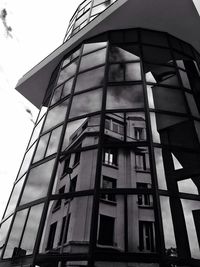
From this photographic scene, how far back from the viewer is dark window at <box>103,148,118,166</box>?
25.3 ft

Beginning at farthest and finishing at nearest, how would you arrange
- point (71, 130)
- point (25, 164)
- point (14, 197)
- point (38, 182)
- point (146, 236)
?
point (25, 164), point (14, 197), point (71, 130), point (38, 182), point (146, 236)

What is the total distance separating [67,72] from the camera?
12.5 meters

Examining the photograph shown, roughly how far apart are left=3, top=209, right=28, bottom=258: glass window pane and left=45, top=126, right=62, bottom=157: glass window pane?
7.92ft

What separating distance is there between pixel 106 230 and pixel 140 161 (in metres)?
2.41

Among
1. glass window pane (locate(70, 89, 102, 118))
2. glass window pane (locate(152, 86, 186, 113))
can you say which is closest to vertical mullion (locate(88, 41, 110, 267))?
glass window pane (locate(70, 89, 102, 118))

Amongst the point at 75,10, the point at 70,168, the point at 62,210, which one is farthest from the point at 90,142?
the point at 75,10

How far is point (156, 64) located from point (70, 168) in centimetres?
639

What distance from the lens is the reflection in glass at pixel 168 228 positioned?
598 cm

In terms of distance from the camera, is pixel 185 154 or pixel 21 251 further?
pixel 185 154

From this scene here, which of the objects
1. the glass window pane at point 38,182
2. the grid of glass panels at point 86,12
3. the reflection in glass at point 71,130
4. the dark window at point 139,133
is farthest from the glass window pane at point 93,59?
the glass window pane at point 38,182

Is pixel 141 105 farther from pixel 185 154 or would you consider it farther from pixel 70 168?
pixel 70 168

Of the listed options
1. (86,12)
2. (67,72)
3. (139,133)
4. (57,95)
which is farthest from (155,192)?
(86,12)

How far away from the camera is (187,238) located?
6.26 meters

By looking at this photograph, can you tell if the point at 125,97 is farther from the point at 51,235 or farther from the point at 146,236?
the point at 51,235
